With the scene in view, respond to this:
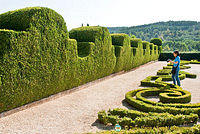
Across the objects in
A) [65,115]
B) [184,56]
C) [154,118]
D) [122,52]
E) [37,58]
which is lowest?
[184,56]

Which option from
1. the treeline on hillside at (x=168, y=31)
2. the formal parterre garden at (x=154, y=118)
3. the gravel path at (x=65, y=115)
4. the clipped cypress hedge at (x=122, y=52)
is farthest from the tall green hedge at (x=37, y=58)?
the treeline on hillside at (x=168, y=31)

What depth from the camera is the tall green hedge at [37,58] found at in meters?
6.13

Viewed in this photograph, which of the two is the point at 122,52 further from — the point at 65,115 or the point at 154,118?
the point at 154,118

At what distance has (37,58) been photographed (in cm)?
723

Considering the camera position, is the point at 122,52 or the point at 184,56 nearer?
the point at 122,52

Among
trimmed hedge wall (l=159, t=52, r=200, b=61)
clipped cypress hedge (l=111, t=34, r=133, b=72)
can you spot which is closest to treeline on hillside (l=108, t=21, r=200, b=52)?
trimmed hedge wall (l=159, t=52, r=200, b=61)

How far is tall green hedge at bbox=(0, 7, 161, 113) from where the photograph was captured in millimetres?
6133

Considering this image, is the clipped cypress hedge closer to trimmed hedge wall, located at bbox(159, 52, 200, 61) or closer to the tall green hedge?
the tall green hedge

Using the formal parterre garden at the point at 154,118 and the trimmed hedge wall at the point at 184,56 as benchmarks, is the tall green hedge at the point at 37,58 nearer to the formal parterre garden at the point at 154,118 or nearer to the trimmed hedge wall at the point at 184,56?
the formal parterre garden at the point at 154,118

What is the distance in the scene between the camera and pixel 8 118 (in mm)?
5828

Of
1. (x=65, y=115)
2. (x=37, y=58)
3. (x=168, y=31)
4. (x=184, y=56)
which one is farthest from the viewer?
(x=168, y=31)

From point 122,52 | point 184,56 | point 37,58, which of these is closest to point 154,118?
point 37,58

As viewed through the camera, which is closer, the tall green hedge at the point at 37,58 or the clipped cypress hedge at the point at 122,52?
the tall green hedge at the point at 37,58

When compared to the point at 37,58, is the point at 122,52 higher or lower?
lower
